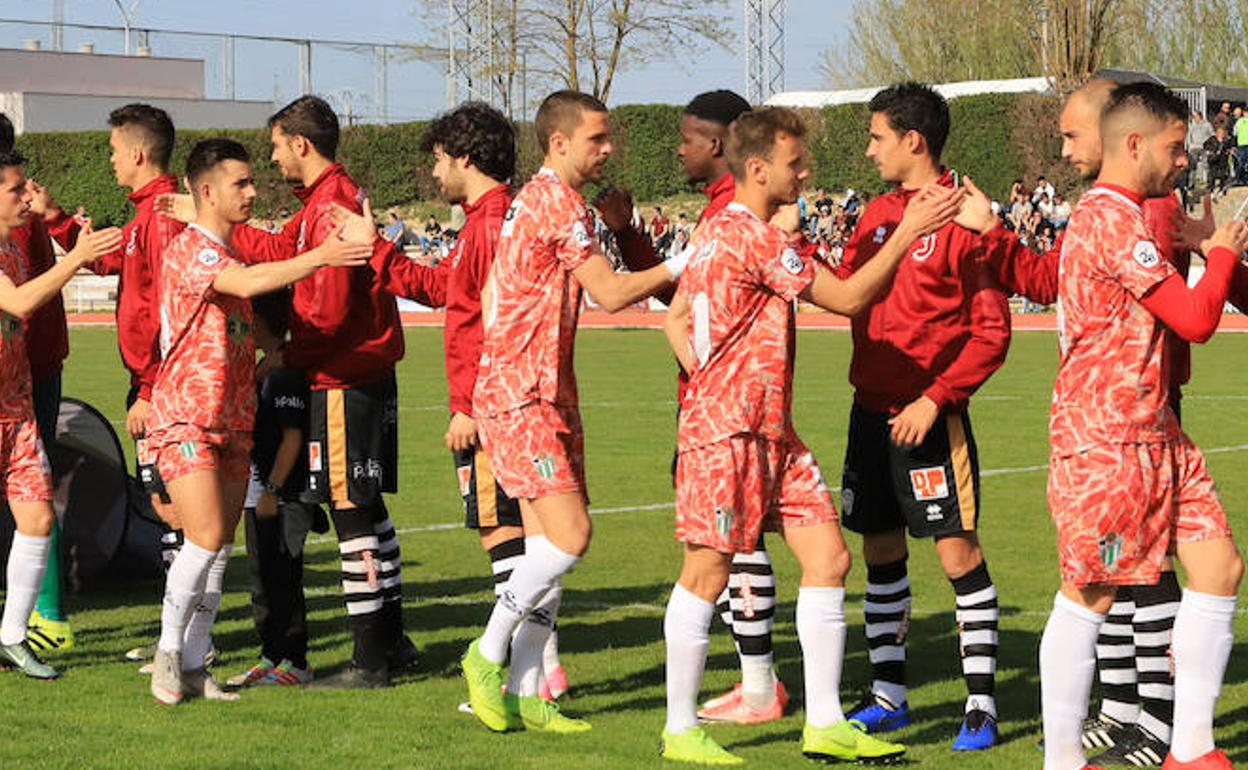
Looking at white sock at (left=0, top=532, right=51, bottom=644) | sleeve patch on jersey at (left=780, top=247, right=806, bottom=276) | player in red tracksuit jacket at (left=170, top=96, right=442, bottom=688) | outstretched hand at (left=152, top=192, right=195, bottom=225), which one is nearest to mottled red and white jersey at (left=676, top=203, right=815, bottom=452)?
sleeve patch on jersey at (left=780, top=247, right=806, bottom=276)

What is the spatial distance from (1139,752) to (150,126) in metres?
5.19

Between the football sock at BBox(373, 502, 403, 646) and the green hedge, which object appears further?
the green hedge

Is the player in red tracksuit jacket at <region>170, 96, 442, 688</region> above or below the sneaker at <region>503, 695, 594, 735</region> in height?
above

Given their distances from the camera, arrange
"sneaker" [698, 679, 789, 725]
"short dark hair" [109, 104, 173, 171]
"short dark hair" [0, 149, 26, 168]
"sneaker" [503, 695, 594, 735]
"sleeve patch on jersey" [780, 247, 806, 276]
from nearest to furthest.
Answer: "sleeve patch on jersey" [780, 247, 806, 276]
"sneaker" [503, 695, 594, 735]
"sneaker" [698, 679, 789, 725]
"short dark hair" [0, 149, 26, 168]
"short dark hair" [109, 104, 173, 171]

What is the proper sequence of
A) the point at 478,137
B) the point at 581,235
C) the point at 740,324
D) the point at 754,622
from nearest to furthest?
the point at 740,324
the point at 581,235
the point at 754,622
the point at 478,137

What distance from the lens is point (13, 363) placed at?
348 inches

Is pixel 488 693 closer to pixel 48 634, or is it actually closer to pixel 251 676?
pixel 251 676

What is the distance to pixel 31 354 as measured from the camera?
9.76 meters

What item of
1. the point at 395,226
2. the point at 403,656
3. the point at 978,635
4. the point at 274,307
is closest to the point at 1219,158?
the point at 395,226

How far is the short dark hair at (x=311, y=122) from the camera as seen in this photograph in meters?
8.63

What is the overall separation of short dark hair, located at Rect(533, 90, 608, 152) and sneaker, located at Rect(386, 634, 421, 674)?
254 centimetres

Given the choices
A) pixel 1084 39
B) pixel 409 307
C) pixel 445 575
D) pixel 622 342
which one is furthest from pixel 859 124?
pixel 445 575

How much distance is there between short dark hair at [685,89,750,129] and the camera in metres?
8.51

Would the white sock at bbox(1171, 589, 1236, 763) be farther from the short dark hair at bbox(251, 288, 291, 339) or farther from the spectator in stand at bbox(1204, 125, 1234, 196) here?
the spectator in stand at bbox(1204, 125, 1234, 196)
